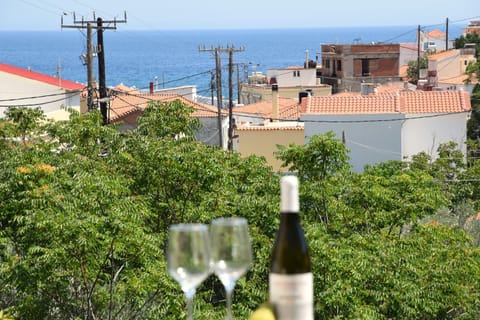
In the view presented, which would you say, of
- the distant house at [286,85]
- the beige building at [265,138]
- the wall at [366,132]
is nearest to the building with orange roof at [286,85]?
the distant house at [286,85]

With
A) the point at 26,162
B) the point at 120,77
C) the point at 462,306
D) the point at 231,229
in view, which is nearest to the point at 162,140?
the point at 26,162

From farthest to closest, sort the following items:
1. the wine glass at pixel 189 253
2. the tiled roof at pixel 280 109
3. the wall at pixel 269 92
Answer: the wall at pixel 269 92, the tiled roof at pixel 280 109, the wine glass at pixel 189 253

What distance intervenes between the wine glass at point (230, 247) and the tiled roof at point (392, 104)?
3666 cm

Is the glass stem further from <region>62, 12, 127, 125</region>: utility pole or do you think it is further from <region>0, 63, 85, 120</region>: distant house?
<region>0, 63, 85, 120</region>: distant house

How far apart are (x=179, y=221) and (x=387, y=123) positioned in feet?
80.3

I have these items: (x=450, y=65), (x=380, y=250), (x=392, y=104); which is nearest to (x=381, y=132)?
(x=392, y=104)

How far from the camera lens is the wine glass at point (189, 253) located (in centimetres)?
367

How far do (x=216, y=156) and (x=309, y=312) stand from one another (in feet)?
46.2

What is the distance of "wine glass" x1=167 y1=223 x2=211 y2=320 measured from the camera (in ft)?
12.0

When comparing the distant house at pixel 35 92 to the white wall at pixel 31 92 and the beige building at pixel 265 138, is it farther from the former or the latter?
the beige building at pixel 265 138

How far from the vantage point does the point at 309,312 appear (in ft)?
12.3

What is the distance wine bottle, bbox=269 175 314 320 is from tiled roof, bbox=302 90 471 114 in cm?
3668

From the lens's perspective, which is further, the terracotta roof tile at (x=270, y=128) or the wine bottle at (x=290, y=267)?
the terracotta roof tile at (x=270, y=128)

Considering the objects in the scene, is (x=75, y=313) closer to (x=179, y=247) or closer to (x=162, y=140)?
(x=162, y=140)
